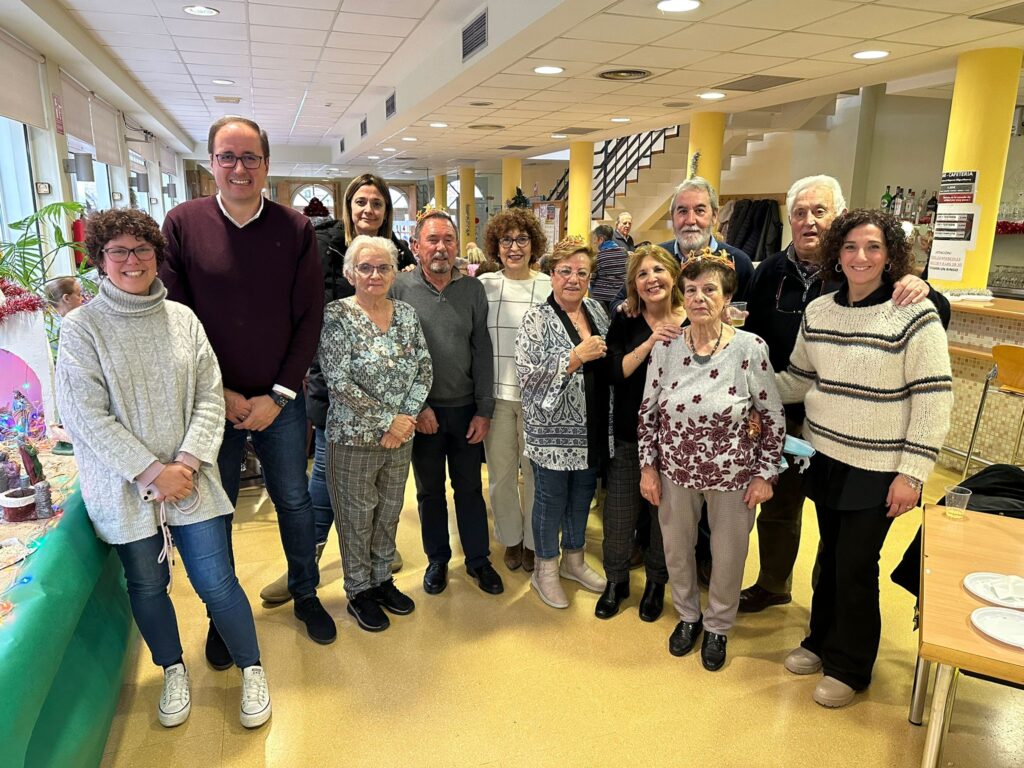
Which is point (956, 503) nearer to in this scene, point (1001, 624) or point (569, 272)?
point (1001, 624)

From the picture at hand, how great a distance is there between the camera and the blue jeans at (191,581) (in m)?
1.94

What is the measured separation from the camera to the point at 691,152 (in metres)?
7.81

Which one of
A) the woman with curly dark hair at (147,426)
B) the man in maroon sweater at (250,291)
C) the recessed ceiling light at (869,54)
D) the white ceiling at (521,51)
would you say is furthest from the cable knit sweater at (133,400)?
the recessed ceiling light at (869,54)

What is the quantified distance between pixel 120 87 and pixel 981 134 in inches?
320

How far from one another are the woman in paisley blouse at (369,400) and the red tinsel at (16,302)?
3.24 ft

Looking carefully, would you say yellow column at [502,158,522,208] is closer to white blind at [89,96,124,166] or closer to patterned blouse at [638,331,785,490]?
white blind at [89,96,124,166]

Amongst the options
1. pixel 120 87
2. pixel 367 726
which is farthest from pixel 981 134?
pixel 120 87

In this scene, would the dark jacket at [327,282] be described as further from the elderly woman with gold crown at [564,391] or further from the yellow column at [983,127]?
the yellow column at [983,127]

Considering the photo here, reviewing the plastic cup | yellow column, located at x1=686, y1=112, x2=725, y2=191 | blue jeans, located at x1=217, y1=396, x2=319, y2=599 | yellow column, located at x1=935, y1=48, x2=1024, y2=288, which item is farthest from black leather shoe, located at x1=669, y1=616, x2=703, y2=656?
yellow column, located at x1=686, y1=112, x2=725, y2=191

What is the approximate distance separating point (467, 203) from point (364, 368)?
49.3 feet

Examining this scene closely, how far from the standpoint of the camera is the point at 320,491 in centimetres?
291

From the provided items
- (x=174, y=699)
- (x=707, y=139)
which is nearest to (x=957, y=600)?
(x=174, y=699)

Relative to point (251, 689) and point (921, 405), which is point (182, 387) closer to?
point (251, 689)

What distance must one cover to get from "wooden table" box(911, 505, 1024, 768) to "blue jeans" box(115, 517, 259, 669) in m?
1.90
